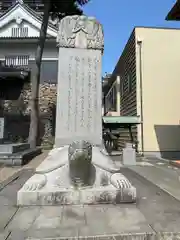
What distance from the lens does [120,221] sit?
3564mm

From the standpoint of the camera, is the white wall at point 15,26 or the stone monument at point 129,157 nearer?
the stone monument at point 129,157

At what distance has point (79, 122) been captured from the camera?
520 centimetres

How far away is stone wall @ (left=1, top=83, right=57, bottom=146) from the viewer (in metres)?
19.0

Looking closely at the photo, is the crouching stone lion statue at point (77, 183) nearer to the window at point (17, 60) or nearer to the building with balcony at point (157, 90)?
the building with balcony at point (157, 90)

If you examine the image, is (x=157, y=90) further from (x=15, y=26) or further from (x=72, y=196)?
(x=15, y=26)

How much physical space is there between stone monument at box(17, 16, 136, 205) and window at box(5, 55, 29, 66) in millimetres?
17322

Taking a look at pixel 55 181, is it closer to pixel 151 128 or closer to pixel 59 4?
pixel 151 128

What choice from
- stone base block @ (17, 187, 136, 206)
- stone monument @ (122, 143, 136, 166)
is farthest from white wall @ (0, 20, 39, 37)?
stone base block @ (17, 187, 136, 206)

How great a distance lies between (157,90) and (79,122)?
10983mm

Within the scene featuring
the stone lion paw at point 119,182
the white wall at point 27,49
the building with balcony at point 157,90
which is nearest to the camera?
the stone lion paw at point 119,182

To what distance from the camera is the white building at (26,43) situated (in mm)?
21391

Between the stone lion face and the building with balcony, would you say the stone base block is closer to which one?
the stone lion face

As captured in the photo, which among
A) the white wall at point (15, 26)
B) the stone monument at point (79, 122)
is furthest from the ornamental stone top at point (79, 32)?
the white wall at point (15, 26)

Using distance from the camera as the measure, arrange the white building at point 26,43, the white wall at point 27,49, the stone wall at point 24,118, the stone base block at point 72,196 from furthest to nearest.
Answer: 1. the white wall at point 27,49
2. the white building at point 26,43
3. the stone wall at point 24,118
4. the stone base block at point 72,196
